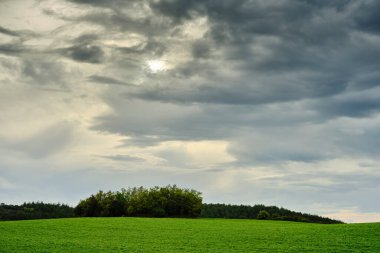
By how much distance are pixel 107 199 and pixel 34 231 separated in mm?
46429

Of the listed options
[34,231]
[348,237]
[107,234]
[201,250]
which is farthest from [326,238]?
[34,231]

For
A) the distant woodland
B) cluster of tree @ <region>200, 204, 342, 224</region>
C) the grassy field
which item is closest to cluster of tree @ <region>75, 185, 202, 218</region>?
the distant woodland

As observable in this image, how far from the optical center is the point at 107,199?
4274 inches

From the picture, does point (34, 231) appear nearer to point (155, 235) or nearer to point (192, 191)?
point (155, 235)

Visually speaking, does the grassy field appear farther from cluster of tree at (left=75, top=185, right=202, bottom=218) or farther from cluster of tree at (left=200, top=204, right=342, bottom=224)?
cluster of tree at (left=200, top=204, right=342, bottom=224)

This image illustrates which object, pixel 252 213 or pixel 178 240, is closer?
pixel 178 240

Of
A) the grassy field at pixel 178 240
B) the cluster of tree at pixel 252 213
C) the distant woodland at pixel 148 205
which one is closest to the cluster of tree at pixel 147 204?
the distant woodland at pixel 148 205

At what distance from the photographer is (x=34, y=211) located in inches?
5172

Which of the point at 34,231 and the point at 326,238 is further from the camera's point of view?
the point at 34,231

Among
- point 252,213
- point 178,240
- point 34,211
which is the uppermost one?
point 252,213

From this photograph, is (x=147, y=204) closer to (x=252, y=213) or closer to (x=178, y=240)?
(x=252, y=213)

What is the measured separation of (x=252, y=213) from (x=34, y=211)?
203ft

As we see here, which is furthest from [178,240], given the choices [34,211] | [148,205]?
[34,211]

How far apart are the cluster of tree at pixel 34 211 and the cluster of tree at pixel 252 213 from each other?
38.7m
